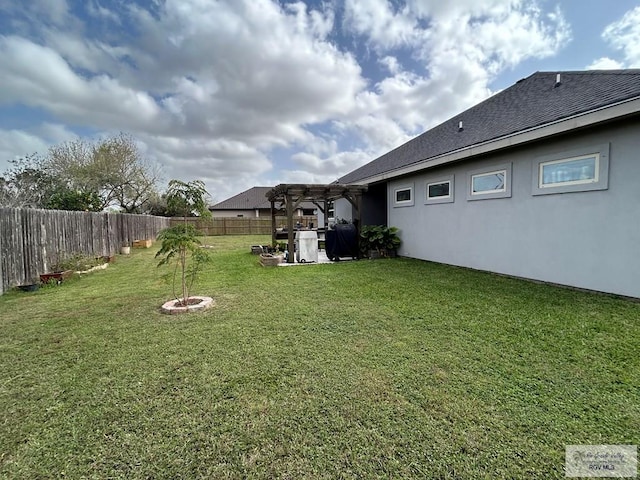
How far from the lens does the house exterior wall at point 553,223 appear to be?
4.42 meters

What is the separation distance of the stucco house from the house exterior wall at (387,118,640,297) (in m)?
0.02

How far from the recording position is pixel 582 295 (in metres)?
4.74

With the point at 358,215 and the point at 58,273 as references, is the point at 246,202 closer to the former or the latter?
the point at 358,215

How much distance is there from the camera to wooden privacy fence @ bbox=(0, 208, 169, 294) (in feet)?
19.0

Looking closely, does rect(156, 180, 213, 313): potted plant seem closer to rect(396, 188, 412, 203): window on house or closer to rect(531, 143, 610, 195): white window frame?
rect(531, 143, 610, 195): white window frame

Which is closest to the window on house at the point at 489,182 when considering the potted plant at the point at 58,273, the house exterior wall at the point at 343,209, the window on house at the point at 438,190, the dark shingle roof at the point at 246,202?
the window on house at the point at 438,190

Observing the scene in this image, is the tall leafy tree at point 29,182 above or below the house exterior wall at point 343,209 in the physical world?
above

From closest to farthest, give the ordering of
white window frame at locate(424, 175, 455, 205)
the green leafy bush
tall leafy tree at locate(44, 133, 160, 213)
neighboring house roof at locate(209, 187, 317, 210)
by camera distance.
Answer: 1. white window frame at locate(424, 175, 455, 205)
2. the green leafy bush
3. tall leafy tree at locate(44, 133, 160, 213)
4. neighboring house roof at locate(209, 187, 317, 210)

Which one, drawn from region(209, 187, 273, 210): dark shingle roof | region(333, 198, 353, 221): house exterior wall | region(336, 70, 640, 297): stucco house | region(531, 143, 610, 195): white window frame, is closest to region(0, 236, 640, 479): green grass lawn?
region(336, 70, 640, 297): stucco house

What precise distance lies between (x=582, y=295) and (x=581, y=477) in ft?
14.5

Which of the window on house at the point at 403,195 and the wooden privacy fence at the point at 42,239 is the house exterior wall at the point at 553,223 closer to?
the window on house at the point at 403,195

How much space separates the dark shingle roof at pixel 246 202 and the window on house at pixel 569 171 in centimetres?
3133

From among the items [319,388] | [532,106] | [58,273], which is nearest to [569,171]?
[532,106]

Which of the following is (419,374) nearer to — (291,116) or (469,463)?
(469,463)
